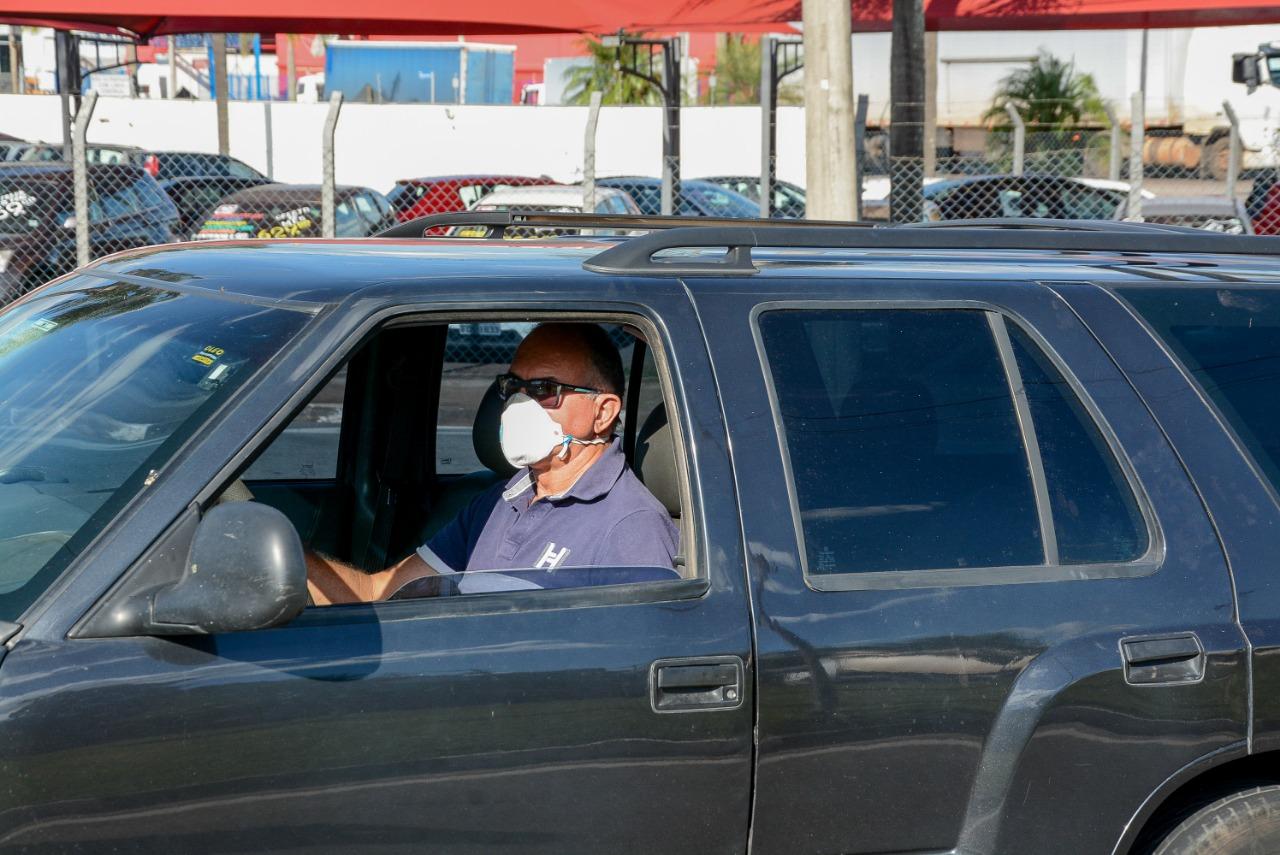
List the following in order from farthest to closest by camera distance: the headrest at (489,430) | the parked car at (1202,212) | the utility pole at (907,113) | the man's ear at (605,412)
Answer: the parked car at (1202,212), the utility pole at (907,113), the headrest at (489,430), the man's ear at (605,412)

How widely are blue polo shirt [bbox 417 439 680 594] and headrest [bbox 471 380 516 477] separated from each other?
110 mm

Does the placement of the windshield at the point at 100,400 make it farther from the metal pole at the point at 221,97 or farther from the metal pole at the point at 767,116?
the metal pole at the point at 221,97

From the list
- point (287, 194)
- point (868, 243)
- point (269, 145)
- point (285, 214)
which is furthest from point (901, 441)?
point (269, 145)

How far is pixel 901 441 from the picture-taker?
9.17 ft

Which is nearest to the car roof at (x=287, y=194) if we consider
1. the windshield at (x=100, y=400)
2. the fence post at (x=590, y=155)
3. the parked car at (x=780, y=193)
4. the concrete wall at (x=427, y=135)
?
the parked car at (x=780, y=193)

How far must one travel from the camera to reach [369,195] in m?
17.8

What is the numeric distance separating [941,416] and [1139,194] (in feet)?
28.7

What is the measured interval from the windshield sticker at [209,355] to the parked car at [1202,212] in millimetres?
13825

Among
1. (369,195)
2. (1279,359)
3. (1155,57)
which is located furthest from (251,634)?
(1155,57)

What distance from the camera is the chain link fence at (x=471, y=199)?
36.9 feet

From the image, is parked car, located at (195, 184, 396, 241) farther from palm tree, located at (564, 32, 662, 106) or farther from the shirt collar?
palm tree, located at (564, 32, 662, 106)

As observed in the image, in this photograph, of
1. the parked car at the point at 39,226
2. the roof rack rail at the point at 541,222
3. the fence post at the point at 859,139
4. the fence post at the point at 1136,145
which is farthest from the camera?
the parked car at the point at 39,226

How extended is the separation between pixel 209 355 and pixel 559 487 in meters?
0.90

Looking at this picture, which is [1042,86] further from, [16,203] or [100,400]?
[100,400]
